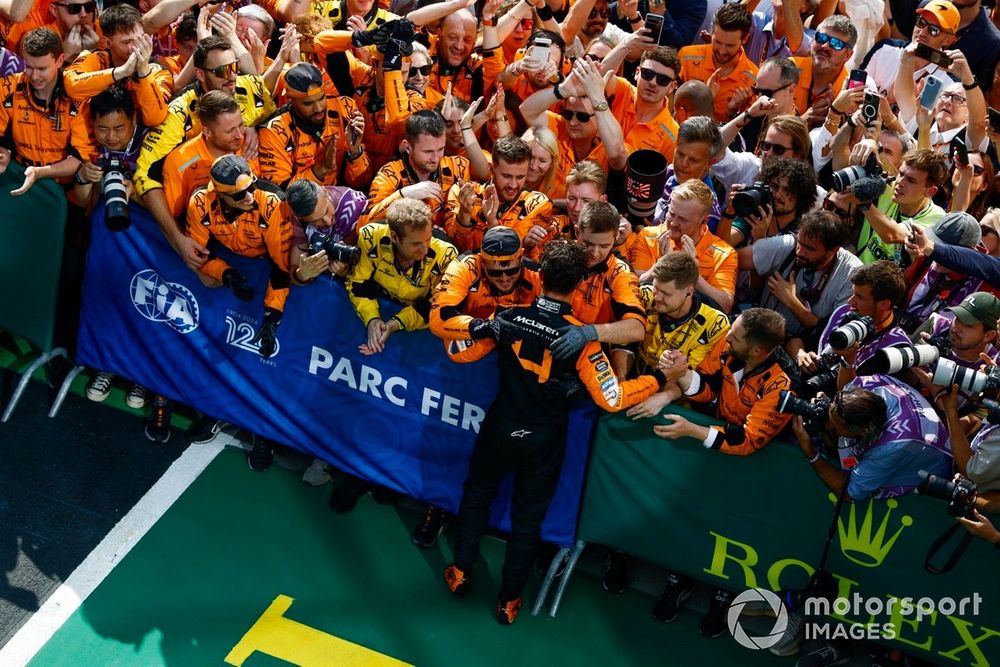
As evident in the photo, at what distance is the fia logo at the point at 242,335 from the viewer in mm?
7148

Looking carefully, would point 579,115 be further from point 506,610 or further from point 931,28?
point 506,610

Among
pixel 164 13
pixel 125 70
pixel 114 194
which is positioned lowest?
pixel 114 194

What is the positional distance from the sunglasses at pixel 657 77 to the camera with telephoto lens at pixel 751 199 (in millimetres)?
1259

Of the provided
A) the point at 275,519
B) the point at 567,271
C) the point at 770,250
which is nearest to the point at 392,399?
the point at 275,519

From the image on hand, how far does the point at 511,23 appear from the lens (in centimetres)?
861

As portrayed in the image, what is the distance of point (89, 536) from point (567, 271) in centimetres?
344

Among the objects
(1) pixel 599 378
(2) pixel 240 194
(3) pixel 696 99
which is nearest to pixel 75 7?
(2) pixel 240 194

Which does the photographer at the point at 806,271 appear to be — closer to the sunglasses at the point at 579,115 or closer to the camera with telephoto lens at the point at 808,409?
the camera with telephoto lens at the point at 808,409

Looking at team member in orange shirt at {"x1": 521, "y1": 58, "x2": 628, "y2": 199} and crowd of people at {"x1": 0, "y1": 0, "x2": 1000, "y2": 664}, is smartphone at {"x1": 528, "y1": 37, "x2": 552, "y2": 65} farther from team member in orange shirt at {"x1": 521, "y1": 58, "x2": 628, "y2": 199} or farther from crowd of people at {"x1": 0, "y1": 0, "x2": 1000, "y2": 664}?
team member in orange shirt at {"x1": 521, "y1": 58, "x2": 628, "y2": 199}

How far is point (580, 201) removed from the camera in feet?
22.1

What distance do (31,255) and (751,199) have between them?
4.75 metres

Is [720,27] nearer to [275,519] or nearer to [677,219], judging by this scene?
[677,219]

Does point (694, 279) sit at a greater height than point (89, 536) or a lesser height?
greater

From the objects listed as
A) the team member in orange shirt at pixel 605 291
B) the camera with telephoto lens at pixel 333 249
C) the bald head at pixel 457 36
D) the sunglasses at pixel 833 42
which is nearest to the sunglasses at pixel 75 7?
the bald head at pixel 457 36
